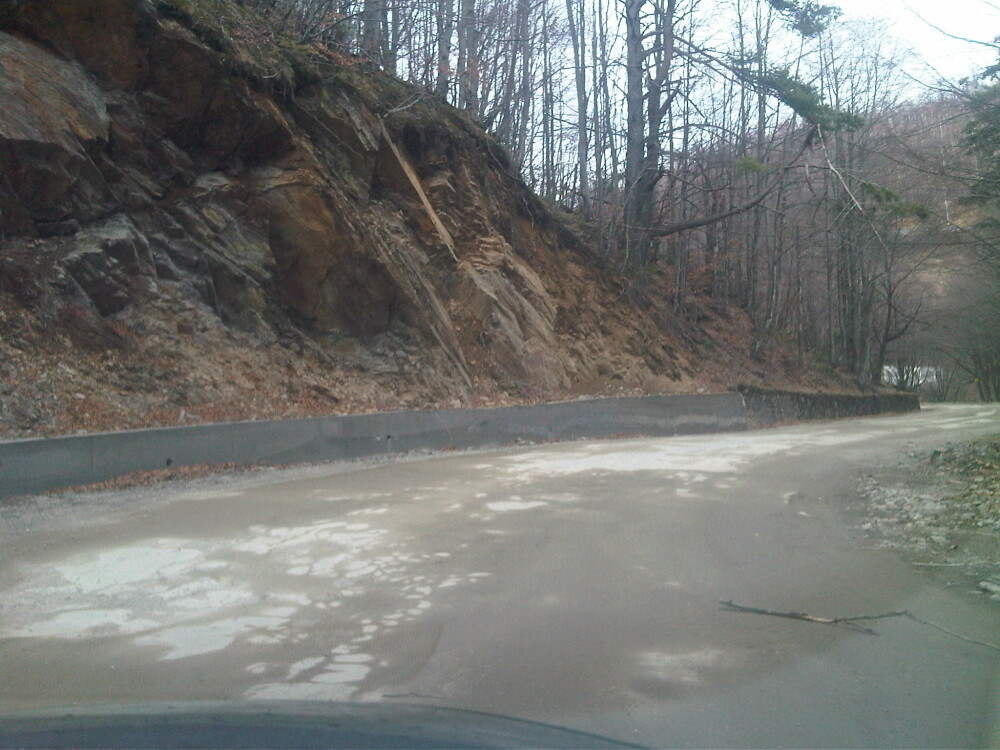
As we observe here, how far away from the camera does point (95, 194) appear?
1555 cm

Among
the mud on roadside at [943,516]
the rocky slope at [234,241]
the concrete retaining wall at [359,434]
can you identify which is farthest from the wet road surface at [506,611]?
the rocky slope at [234,241]

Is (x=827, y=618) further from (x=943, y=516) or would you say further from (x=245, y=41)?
(x=245, y=41)

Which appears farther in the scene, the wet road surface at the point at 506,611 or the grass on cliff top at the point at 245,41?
the grass on cliff top at the point at 245,41

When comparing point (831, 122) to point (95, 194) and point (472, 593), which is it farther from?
point (472, 593)

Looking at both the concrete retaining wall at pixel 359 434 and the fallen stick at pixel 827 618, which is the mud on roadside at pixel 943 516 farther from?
the concrete retaining wall at pixel 359 434

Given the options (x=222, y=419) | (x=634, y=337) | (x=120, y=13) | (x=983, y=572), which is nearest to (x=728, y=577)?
(x=983, y=572)

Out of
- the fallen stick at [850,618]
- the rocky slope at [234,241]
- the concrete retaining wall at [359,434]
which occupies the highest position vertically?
the rocky slope at [234,241]

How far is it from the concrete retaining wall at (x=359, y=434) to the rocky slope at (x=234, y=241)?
987 millimetres

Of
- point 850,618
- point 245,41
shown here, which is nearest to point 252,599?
point 850,618

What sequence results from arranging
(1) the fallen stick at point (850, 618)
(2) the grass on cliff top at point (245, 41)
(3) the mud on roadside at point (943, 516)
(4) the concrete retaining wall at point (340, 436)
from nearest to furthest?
(1) the fallen stick at point (850, 618) < (3) the mud on roadside at point (943, 516) < (4) the concrete retaining wall at point (340, 436) < (2) the grass on cliff top at point (245, 41)

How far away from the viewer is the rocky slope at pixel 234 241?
1403 centimetres

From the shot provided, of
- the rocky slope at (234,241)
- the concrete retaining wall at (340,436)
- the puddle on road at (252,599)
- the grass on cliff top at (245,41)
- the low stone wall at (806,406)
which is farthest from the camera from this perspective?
the low stone wall at (806,406)

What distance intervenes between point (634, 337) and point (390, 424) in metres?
14.0

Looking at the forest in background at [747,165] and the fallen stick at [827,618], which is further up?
the forest in background at [747,165]
